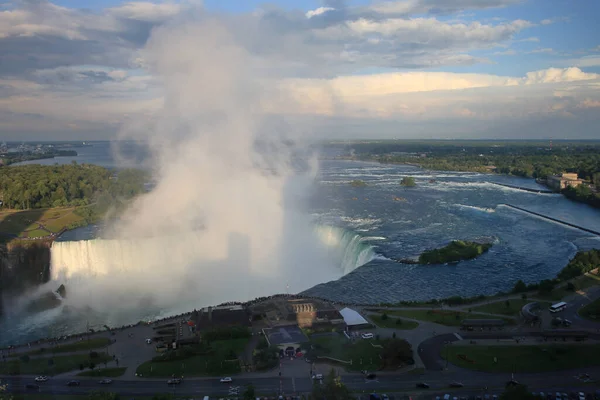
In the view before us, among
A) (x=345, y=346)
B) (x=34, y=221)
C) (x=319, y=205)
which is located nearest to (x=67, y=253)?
(x=34, y=221)

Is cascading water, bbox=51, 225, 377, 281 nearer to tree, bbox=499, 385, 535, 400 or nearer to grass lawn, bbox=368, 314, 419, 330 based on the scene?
grass lawn, bbox=368, 314, 419, 330

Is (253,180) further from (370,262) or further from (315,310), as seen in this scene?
(315,310)

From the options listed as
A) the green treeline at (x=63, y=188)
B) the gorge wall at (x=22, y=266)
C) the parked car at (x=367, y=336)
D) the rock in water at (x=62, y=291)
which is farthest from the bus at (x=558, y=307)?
the green treeline at (x=63, y=188)

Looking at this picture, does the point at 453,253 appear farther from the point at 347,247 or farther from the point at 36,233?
the point at 36,233

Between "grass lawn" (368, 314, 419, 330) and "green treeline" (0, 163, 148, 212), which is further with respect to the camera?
"green treeline" (0, 163, 148, 212)

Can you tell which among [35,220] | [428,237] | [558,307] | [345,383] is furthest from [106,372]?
[35,220]

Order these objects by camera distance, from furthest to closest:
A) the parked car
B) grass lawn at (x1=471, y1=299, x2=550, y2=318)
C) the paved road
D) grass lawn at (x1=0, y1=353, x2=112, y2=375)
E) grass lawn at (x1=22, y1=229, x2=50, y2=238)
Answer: grass lawn at (x1=22, y1=229, x2=50, y2=238) < grass lawn at (x1=471, y1=299, x2=550, y2=318) < the parked car < grass lawn at (x1=0, y1=353, x2=112, y2=375) < the paved road

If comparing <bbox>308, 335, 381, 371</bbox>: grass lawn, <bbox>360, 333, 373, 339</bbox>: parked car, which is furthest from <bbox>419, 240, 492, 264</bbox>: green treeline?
<bbox>308, 335, 381, 371</bbox>: grass lawn
